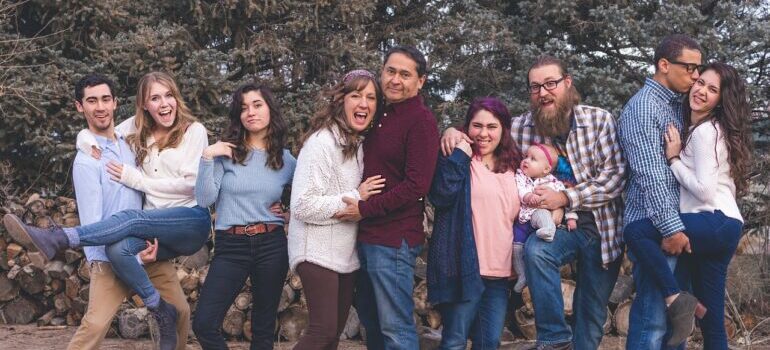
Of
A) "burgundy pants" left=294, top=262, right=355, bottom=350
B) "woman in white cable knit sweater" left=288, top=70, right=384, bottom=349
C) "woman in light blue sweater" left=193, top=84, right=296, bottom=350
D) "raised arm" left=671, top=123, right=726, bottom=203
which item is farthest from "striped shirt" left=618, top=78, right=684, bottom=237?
"woman in light blue sweater" left=193, top=84, right=296, bottom=350

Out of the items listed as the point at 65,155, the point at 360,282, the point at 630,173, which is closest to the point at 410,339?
the point at 360,282

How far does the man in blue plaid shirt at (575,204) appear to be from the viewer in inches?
178

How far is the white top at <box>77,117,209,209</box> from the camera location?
15.7 feet

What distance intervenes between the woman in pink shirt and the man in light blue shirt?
1.68 m

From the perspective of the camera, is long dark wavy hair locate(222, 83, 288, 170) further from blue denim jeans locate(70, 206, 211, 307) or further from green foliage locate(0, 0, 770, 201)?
green foliage locate(0, 0, 770, 201)

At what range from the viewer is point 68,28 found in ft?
25.0

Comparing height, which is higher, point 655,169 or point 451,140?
point 451,140

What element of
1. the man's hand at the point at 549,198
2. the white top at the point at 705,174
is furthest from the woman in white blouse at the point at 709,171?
the man's hand at the point at 549,198

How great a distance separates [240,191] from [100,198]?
844 millimetres

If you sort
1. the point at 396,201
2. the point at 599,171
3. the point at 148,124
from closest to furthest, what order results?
the point at 396,201, the point at 599,171, the point at 148,124

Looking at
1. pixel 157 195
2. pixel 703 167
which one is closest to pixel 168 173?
pixel 157 195

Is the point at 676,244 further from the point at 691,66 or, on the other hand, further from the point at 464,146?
the point at 464,146

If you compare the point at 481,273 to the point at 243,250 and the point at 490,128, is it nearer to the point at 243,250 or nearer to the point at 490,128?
the point at 490,128

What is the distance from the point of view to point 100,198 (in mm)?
4719
